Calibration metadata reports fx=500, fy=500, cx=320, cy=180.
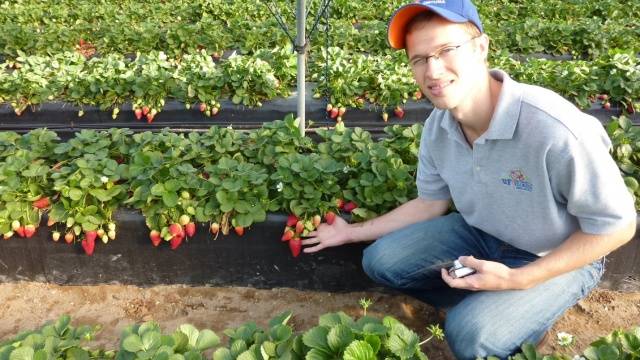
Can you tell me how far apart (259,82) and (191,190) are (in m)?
1.94

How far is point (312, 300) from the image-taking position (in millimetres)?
2684

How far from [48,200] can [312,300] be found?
1.49 metres

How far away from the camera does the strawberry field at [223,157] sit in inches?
98.0

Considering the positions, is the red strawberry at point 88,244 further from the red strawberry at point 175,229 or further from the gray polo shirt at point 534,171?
the gray polo shirt at point 534,171

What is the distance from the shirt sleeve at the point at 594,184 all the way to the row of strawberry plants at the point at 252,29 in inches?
153

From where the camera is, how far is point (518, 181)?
172cm

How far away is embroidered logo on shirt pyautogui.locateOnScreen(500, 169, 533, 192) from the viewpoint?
5.57 feet

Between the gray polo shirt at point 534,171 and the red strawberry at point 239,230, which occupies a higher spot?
the gray polo shirt at point 534,171

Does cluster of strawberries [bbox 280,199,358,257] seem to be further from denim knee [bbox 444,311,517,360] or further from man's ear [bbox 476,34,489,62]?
man's ear [bbox 476,34,489,62]

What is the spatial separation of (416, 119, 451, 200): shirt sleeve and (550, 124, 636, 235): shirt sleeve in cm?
55

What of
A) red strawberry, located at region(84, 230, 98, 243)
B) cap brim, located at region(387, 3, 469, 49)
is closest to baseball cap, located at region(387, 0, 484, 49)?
cap brim, located at region(387, 3, 469, 49)

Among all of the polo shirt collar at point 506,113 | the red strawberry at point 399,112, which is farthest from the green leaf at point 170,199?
the red strawberry at point 399,112

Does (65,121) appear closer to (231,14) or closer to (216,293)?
(216,293)

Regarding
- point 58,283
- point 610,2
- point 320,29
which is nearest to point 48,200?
point 58,283
